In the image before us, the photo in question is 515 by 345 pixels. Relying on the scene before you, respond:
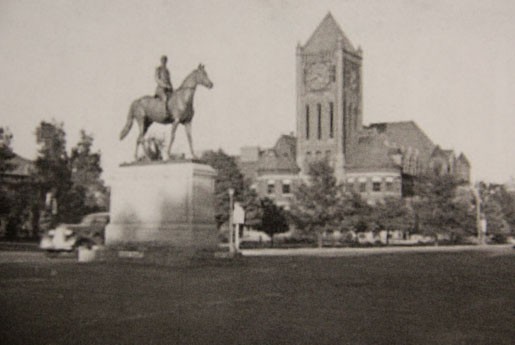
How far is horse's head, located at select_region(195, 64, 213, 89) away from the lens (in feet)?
81.9

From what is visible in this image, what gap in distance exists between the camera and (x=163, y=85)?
2519cm

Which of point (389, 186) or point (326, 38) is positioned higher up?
point (326, 38)

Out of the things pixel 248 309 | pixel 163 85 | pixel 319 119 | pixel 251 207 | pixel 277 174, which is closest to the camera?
pixel 248 309

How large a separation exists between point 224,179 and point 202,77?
4021 cm

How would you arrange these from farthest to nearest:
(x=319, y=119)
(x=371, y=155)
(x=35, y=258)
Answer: (x=319, y=119), (x=371, y=155), (x=35, y=258)

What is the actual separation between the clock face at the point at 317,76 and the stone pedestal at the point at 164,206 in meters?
81.6

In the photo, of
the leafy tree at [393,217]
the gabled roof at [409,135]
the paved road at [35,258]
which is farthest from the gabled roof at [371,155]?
the paved road at [35,258]

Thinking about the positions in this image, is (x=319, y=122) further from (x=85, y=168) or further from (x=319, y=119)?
(x=85, y=168)

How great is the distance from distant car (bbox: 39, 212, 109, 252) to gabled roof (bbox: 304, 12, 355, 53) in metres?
77.2

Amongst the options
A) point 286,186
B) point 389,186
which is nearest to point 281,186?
point 286,186

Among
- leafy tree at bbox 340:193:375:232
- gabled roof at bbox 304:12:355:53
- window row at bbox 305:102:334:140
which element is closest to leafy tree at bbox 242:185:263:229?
leafy tree at bbox 340:193:375:232

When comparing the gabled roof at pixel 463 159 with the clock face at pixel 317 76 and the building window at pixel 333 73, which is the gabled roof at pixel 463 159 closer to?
the building window at pixel 333 73

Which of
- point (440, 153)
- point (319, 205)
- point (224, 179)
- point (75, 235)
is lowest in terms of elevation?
point (75, 235)

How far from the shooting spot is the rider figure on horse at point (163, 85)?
25.1m
